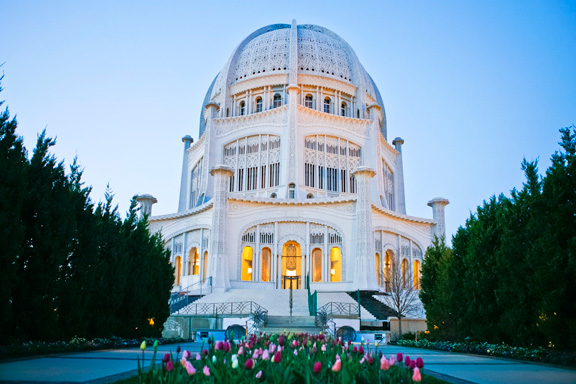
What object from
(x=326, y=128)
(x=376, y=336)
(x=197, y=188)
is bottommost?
(x=376, y=336)

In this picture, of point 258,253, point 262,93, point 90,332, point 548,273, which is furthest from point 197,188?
point 548,273

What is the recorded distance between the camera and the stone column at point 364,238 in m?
35.0

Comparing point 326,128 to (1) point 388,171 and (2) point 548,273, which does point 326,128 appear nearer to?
(1) point 388,171

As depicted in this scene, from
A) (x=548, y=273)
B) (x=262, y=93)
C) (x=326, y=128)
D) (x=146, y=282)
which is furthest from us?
(x=262, y=93)

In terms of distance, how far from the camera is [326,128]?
46469mm

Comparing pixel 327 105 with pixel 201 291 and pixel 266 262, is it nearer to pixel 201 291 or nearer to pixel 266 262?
pixel 266 262

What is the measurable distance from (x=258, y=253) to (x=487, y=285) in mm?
24054

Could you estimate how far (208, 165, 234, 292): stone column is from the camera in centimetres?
3516

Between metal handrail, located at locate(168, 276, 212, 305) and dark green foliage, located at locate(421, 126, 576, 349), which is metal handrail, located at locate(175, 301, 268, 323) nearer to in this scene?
metal handrail, located at locate(168, 276, 212, 305)

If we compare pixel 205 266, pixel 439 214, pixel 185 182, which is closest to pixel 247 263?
pixel 205 266

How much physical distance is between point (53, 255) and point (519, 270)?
11.6m

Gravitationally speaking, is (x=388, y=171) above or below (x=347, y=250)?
above

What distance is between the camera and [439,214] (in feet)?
138

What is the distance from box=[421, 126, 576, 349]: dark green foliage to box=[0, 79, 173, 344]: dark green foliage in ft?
35.5
